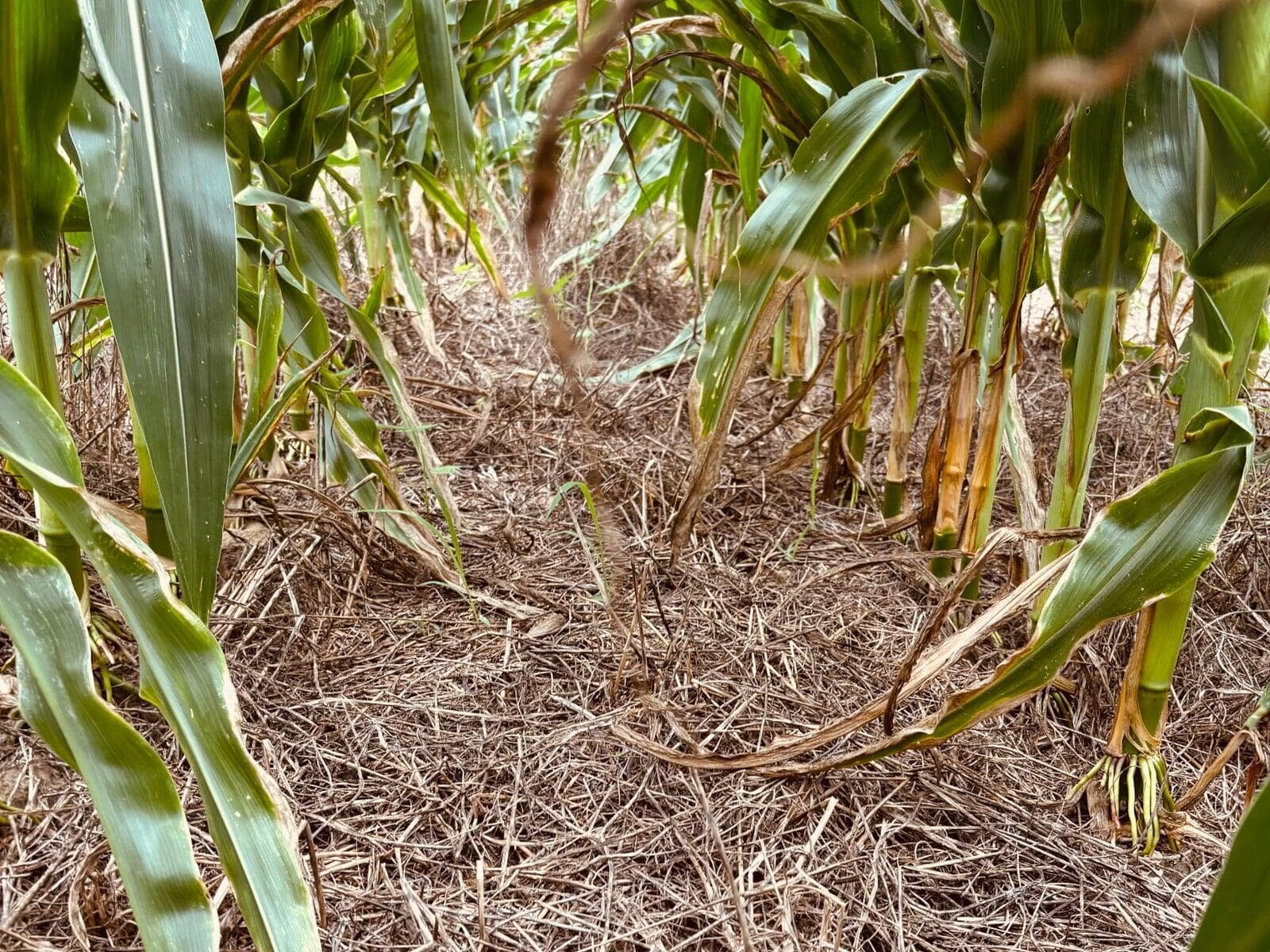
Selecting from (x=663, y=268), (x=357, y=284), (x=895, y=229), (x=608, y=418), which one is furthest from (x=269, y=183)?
(x=663, y=268)

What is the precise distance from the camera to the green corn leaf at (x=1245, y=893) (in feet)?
0.98

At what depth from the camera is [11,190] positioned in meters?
0.53

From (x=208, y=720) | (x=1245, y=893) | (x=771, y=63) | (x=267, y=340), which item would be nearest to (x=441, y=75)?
(x=267, y=340)

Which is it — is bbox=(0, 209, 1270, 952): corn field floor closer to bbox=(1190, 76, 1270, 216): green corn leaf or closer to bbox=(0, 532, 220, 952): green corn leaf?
bbox=(0, 532, 220, 952): green corn leaf

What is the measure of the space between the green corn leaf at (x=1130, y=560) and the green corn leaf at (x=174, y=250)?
1.46 ft

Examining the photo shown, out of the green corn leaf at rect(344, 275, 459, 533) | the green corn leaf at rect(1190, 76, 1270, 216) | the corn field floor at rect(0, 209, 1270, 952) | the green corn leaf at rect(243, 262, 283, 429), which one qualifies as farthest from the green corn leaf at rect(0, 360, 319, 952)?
the green corn leaf at rect(1190, 76, 1270, 216)

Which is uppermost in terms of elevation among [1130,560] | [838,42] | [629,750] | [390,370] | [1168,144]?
[838,42]

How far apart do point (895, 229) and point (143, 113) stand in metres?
0.81

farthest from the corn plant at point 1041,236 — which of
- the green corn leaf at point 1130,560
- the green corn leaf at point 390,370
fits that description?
the green corn leaf at point 390,370

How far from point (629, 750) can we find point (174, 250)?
50 centimetres

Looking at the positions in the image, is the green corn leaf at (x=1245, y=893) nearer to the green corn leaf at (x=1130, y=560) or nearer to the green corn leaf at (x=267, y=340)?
the green corn leaf at (x=1130, y=560)

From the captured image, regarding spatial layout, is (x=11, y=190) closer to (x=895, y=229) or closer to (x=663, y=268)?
(x=895, y=229)

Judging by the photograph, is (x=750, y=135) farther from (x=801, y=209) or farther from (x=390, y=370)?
(x=390, y=370)

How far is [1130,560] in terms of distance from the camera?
1.78 ft
